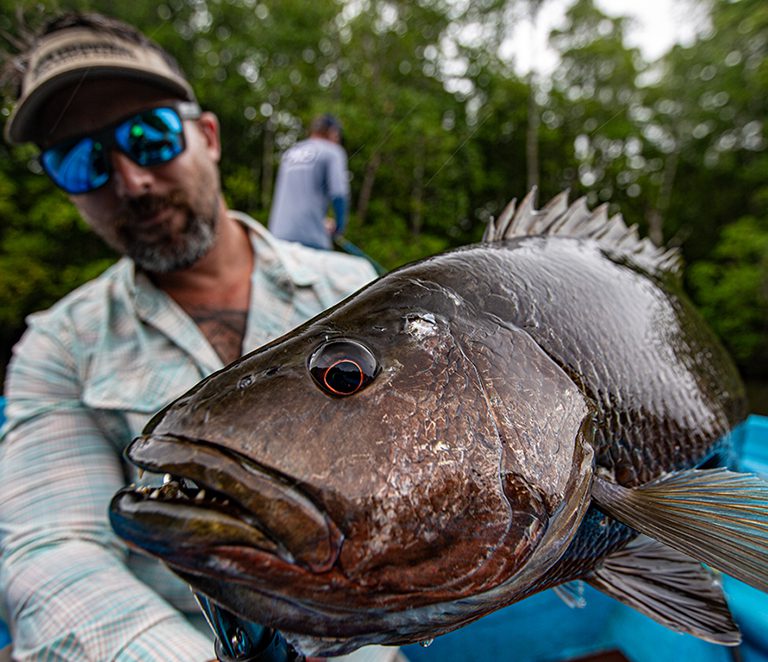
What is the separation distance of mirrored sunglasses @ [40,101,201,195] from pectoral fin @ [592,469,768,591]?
4.56ft

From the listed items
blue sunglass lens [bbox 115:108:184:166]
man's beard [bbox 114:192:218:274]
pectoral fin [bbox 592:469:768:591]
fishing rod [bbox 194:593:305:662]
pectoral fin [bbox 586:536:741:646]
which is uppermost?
pectoral fin [bbox 592:469:768:591]

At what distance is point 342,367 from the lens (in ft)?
1.85

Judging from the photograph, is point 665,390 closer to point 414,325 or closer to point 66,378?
point 414,325

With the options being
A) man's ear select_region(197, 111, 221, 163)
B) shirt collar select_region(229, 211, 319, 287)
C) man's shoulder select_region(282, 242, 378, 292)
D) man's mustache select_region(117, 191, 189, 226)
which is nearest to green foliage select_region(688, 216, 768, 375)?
man's shoulder select_region(282, 242, 378, 292)

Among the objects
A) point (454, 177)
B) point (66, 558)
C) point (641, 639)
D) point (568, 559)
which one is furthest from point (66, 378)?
point (454, 177)

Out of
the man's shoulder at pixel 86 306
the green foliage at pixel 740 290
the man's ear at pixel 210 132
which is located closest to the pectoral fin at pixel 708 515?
the man's shoulder at pixel 86 306

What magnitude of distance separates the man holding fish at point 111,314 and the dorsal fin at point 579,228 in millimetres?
885

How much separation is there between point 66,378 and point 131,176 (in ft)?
2.07

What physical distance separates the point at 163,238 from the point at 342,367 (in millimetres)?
1252

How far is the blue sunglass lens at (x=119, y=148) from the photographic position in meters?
1.42

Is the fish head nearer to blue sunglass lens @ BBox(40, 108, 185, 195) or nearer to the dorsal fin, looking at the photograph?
the dorsal fin

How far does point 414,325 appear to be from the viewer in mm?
635

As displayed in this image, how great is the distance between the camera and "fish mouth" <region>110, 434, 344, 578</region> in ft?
1.48

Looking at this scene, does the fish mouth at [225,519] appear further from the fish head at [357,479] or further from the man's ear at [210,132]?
the man's ear at [210,132]
